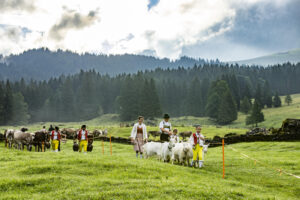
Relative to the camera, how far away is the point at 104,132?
55.5 m

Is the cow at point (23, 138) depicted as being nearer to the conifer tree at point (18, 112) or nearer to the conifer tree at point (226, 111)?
the conifer tree at point (226, 111)

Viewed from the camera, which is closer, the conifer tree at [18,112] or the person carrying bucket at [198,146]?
the person carrying bucket at [198,146]

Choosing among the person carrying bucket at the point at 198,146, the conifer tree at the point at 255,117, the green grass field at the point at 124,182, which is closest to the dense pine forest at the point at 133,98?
the conifer tree at the point at 255,117

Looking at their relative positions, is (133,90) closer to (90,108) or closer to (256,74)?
(90,108)

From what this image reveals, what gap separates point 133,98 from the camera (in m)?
102

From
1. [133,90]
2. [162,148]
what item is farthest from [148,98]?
[162,148]

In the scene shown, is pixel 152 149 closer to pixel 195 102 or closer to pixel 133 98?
pixel 133 98

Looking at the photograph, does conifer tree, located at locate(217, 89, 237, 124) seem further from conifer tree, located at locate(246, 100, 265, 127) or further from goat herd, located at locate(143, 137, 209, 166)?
goat herd, located at locate(143, 137, 209, 166)

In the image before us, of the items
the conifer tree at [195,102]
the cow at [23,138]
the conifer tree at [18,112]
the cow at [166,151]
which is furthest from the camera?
the conifer tree at [195,102]

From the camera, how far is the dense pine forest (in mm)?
97875

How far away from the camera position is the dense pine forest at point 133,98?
97875 millimetres

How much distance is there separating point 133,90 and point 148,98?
396 inches

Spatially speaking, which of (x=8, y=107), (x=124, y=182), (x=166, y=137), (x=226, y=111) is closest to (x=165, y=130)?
(x=166, y=137)

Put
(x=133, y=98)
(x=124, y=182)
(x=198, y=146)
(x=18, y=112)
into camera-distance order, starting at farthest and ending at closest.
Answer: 1. (x=18, y=112)
2. (x=133, y=98)
3. (x=198, y=146)
4. (x=124, y=182)
